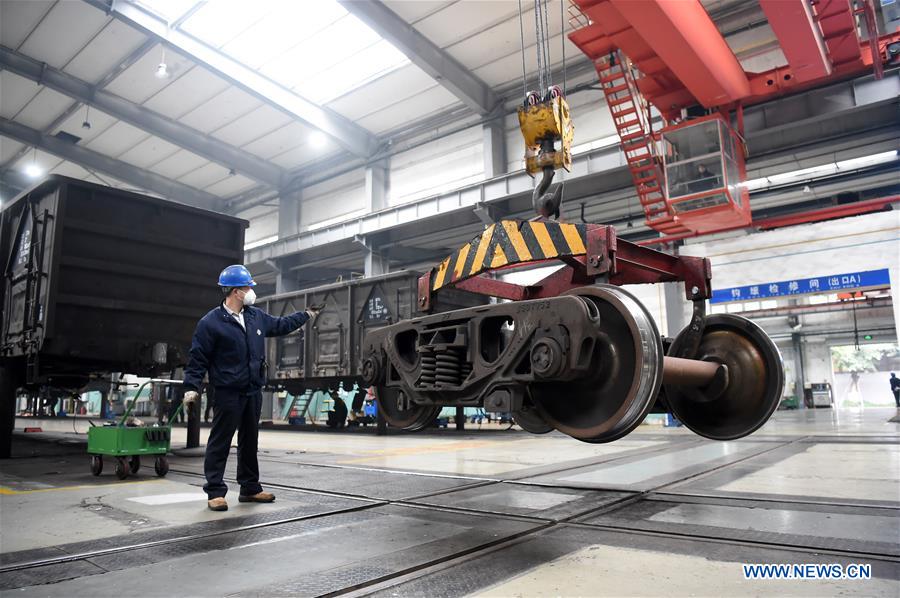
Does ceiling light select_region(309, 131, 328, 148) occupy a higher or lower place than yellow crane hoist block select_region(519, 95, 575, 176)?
higher

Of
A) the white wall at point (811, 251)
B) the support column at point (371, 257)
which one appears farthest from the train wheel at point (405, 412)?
the support column at point (371, 257)

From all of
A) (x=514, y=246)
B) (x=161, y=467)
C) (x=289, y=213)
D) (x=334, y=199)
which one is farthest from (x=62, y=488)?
(x=289, y=213)

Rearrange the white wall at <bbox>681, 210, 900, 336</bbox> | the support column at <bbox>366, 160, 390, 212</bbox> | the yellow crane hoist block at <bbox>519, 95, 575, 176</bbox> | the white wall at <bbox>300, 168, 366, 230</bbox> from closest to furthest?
the yellow crane hoist block at <bbox>519, 95, 575, 176</bbox>, the white wall at <bbox>681, 210, 900, 336</bbox>, the support column at <bbox>366, 160, 390, 212</bbox>, the white wall at <bbox>300, 168, 366, 230</bbox>

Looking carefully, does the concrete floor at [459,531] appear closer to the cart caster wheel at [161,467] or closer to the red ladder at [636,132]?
the cart caster wheel at [161,467]

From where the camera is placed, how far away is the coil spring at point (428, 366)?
9.50 feet

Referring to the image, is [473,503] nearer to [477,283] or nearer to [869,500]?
[477,283]

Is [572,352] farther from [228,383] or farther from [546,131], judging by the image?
[228,383]

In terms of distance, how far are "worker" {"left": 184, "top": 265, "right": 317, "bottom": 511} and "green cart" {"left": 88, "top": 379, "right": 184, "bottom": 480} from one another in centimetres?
112

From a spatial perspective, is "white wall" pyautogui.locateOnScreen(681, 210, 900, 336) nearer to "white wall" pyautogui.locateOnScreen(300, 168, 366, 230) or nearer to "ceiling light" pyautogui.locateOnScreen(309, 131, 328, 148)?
"ceiling light" pyautogui.locateOnScreen(309, 131, 328, 148)

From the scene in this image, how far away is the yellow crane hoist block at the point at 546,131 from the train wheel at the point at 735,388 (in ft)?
4.87

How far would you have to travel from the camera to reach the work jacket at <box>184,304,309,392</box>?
351cm

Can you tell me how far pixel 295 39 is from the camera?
14398 mm

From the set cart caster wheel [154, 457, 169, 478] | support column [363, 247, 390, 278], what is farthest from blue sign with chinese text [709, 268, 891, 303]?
cart caster wheel [154, 457, 169, 478]

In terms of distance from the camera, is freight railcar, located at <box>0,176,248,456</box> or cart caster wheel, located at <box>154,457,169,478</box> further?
freight railcar, located at <box>0,176,248,456</box>
